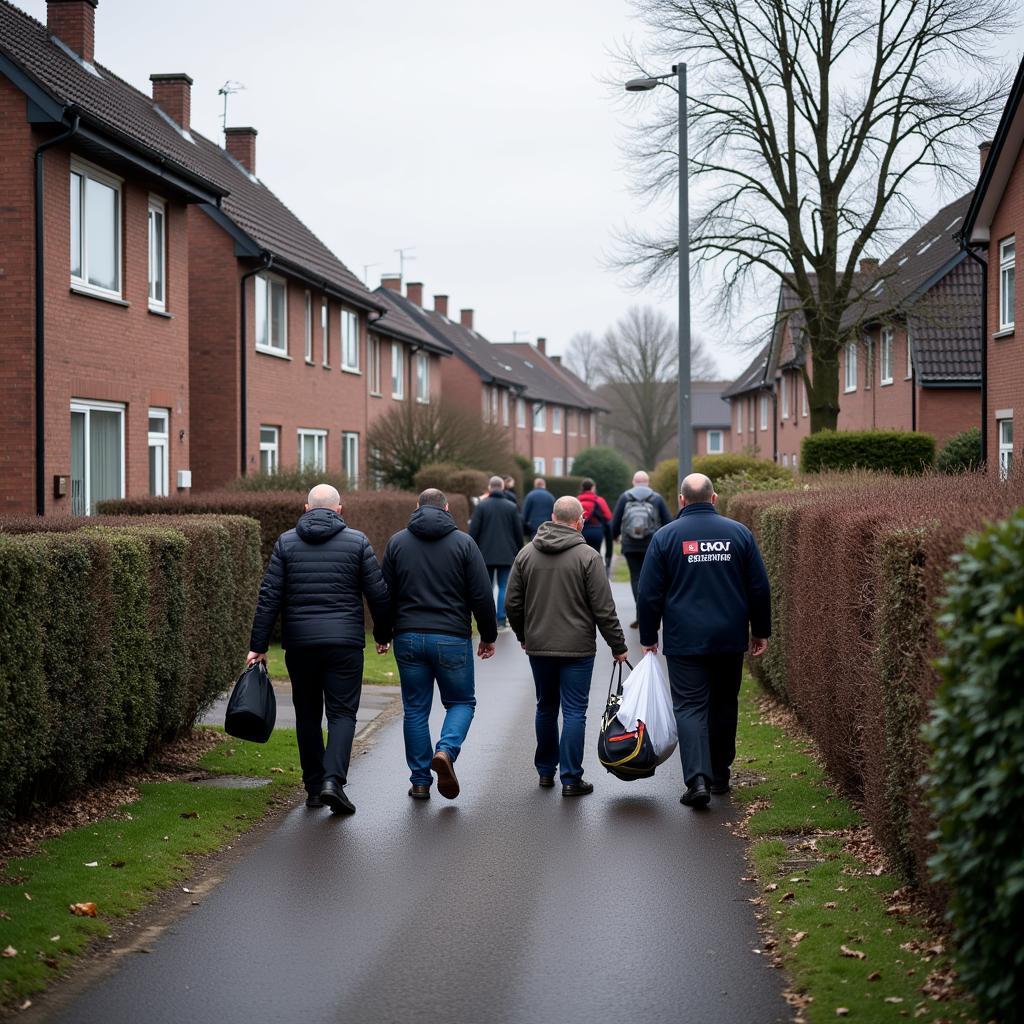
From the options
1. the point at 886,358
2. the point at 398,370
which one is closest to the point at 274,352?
the point at 398,370

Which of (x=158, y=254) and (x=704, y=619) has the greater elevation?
(x=158, y=254)

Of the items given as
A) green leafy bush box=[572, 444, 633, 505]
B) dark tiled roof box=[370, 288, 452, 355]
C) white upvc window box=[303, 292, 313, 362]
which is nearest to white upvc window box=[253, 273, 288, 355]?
white upvc window box=[303, 292, 313, 362]

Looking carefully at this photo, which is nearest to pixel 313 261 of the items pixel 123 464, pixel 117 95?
pixel 117 95

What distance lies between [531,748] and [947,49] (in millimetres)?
23469

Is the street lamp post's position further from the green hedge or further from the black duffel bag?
the black duffel bag

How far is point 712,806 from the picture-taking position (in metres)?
8.77

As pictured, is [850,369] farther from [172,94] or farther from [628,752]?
[628,752]

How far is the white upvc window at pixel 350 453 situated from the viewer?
32906 millimetres

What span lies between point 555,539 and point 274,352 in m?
18.4

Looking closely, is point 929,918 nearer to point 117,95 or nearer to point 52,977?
point 52,977

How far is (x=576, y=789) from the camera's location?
9.13 meters

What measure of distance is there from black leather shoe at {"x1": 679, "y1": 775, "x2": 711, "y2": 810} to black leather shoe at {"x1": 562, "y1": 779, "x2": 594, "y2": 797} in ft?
2.40

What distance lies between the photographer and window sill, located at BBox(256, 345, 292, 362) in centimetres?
2604

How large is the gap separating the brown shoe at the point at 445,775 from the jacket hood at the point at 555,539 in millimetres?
1545
